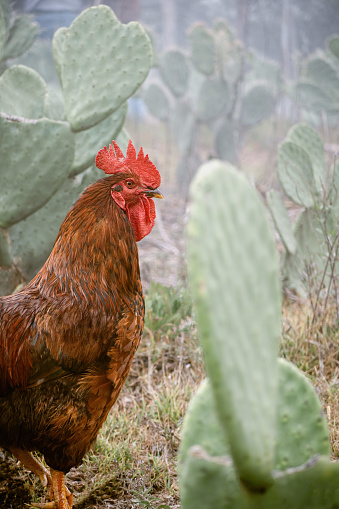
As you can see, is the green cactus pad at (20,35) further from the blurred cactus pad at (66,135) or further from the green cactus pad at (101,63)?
the green cactus pad at (101,63)

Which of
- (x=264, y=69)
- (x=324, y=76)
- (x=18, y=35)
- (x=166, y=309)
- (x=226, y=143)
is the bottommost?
(x=166, y=309)

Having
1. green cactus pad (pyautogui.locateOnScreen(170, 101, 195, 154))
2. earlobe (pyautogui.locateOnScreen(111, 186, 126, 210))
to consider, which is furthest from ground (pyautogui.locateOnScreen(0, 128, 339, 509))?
green cactus pad (pyautogui.locateOnScreen(170, 101, 195, 154))

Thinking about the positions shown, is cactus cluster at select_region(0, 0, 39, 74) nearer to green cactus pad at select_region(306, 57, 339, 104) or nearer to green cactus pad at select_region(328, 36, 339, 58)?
green cactus pad at select_region(328, 36, 339, 58)

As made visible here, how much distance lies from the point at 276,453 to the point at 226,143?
757 centimetres

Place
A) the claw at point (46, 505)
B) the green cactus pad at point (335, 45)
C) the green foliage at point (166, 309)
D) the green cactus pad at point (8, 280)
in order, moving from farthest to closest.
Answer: the green cactus pad at point (335, 45) → the green foliage at point (166, 309) → the green cactus pad at point (8, 280) → the claw at point (46, 505)

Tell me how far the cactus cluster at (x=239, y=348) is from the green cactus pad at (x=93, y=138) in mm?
2624

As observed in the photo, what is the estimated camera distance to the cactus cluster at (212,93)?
8219 millimetres

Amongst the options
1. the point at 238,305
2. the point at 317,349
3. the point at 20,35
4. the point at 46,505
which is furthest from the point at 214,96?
the point at 238,305

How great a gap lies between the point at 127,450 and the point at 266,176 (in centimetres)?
701

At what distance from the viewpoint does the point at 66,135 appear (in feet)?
10.3

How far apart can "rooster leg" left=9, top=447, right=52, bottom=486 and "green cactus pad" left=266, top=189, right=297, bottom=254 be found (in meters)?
2.48

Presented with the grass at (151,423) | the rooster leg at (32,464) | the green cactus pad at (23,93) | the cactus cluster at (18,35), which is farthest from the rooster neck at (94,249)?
the cactus cluster at (18,35)

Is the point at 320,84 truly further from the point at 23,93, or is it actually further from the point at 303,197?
the point at 23,93

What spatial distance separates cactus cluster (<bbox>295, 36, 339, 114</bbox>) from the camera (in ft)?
27.5
